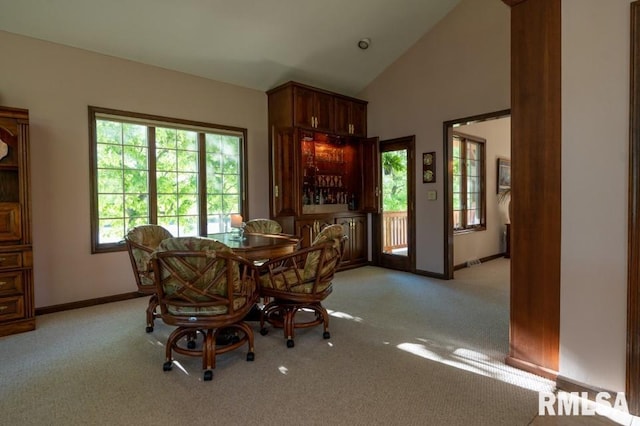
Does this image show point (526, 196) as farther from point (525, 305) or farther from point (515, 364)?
point (515, 364)

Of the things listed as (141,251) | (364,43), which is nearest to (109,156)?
(141,251)

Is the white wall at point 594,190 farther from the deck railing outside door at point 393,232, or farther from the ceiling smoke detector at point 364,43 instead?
the deck railing outside door at point 393,232

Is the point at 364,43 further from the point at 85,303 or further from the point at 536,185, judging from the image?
the point at 85,303

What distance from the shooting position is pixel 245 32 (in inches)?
170

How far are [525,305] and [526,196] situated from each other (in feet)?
2.42

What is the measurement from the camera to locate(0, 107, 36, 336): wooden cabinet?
3148 mm

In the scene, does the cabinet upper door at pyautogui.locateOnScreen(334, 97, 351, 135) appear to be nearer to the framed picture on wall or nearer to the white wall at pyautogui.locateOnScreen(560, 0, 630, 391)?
the framed picture on wall

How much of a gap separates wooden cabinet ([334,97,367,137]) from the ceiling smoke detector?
853 mm

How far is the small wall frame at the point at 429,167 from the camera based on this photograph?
5.25 m

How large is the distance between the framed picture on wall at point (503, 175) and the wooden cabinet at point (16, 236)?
7.27 metres

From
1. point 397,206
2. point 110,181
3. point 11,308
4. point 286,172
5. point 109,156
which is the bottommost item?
point 11,308

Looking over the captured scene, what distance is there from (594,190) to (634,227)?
276mm

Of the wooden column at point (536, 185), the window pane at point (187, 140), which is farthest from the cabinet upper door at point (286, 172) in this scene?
the wooden column at point (536, 185)

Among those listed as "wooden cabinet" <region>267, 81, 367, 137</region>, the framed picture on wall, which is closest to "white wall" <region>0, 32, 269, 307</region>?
"wooden cabinet" <region>267, 81, 367, 137</region>
